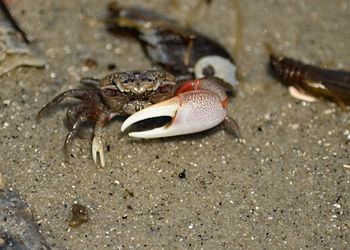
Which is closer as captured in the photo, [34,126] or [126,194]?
[126,194]

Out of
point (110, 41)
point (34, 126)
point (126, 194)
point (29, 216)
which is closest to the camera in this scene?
point (29, 216)

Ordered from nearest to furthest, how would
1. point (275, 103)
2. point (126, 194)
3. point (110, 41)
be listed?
point (126, 194)
point (275, 103)
point (110, 41)

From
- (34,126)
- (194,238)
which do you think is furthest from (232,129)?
(34,126)

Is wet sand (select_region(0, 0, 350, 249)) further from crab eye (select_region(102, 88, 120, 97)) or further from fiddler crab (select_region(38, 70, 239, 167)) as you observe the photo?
crab eye (select_region(102, 88, 120, 97))

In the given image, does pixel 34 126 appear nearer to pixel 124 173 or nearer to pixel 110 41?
pixel 124 173

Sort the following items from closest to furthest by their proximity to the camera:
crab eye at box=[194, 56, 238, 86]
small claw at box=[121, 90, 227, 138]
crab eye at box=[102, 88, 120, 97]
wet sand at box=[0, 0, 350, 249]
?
1. wet sand at box=[0, 0, 350, 249]
2. small claw at box=[121, 90, 227, 138]
3. crab eye at box=[102, 88, 120, 97]
4. crab eye at box=[194, 56, 238, 86]

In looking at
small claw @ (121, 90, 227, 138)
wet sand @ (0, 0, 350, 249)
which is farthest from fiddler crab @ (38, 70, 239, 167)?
wet sand @ (0, 0, 350, 249)

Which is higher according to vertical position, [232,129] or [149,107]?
[149,107]
